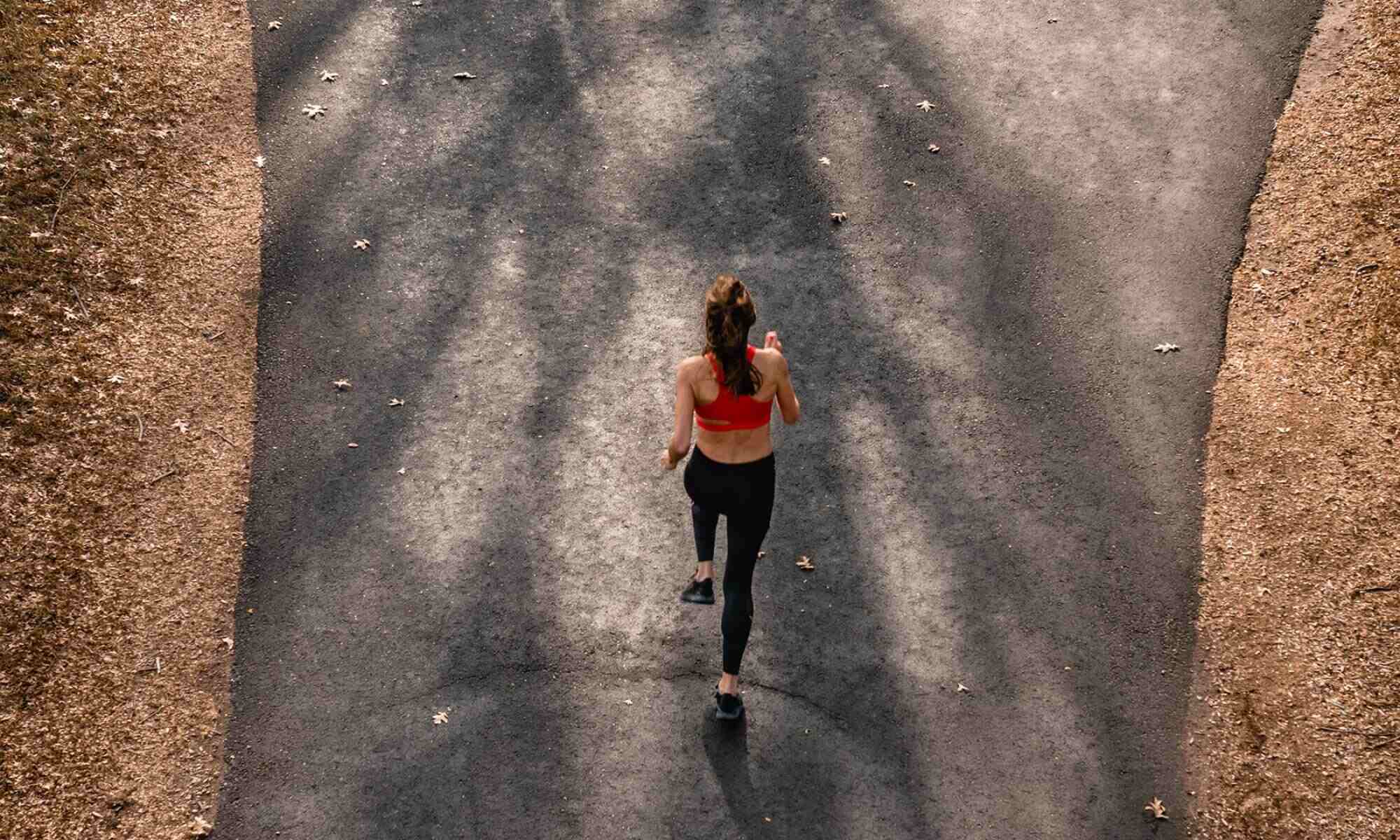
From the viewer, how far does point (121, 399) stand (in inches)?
332

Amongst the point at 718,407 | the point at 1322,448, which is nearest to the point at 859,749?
the point at 718,407

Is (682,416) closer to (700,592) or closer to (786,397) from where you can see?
(786,397)

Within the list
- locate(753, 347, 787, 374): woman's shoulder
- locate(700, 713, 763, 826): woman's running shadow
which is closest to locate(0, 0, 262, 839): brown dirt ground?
locate(700, 713, 763, 826): woman's running shadow

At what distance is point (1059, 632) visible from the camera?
23.4ft

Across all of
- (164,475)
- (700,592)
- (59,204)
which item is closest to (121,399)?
(164,475)

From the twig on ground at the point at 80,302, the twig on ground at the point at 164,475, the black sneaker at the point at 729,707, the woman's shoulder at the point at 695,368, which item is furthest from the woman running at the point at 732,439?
the twig on ground at the point at 80,302

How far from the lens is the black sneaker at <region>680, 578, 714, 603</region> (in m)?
6.48

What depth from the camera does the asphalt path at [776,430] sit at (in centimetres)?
654

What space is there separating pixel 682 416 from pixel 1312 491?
499 cm

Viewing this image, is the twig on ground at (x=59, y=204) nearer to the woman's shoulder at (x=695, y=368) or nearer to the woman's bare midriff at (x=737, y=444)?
the woman's shoulder at (x=695, y=368)

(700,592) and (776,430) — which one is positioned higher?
(700,592)

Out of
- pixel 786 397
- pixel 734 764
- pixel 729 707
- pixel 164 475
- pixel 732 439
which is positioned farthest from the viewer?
pixel 164 475

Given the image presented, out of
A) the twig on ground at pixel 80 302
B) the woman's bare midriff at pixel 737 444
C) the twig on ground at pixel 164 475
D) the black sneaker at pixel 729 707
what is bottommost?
the black sneaker at pixel 729 707

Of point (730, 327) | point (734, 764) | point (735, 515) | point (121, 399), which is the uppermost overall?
point (730, 327)
